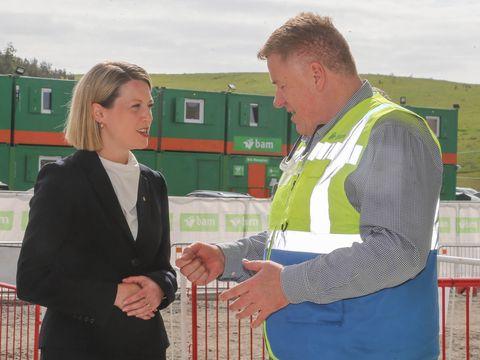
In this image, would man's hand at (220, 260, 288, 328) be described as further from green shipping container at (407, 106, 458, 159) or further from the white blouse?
green shipping container at (407, 106, 458, 159)

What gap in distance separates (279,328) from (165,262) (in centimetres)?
92

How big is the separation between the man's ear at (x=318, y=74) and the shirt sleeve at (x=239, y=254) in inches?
28.9

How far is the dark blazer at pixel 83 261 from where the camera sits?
9.88ft

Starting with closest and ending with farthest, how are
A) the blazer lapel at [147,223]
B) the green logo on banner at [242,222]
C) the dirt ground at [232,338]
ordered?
the blazer lapel at [147,223] < the dirt ground at [232,338] < the green logo on banner at [242,222]

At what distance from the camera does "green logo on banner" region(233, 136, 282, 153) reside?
89.3ft

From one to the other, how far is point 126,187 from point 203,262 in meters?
0.46

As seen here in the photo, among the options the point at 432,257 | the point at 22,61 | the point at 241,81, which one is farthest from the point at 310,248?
the point at 241,81

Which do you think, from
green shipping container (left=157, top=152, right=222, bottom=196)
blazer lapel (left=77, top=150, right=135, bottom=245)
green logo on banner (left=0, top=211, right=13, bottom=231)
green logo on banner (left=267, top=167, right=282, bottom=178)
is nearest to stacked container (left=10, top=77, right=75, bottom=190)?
green shipping container (left=157, top=152, right=222, bottom=196)

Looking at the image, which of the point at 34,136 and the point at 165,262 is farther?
the point at 34,136

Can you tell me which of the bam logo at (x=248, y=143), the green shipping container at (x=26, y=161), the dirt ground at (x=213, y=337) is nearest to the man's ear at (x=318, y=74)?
the dirt ground at (x=213, y=337)

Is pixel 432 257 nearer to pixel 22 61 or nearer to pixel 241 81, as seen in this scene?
pixel 22 61

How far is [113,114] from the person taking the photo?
333cm

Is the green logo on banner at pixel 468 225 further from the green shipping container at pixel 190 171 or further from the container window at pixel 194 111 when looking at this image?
Answer: the container window at pixel 194 111

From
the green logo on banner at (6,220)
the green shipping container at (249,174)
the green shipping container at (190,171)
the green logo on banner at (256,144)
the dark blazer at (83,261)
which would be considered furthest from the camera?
the green shipping container at (249,174)
